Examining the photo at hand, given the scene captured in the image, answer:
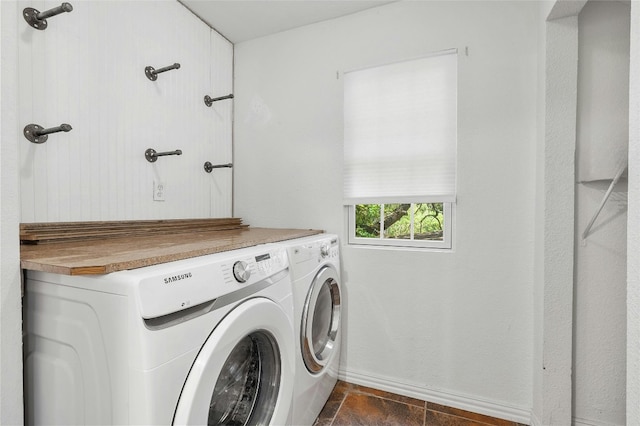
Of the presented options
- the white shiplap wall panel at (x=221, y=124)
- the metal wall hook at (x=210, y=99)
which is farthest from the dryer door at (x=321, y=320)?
the metal wall hook at (x=210, y=99)

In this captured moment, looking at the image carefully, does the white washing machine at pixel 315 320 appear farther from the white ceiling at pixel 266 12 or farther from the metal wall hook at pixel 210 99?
the white ceiling at pixel 266 12

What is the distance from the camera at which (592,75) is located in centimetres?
147

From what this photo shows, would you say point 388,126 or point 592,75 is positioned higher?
point 592,75

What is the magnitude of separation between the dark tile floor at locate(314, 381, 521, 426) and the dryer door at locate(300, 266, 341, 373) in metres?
0.31

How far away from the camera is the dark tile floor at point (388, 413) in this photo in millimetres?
1633

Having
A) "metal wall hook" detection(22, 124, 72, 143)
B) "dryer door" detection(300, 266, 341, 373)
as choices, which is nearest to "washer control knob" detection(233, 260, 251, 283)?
"dryer door" detection(300, 266, 341, 373)

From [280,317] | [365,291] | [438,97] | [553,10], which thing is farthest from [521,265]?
[280,317]

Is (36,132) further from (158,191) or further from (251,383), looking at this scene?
(251,383)

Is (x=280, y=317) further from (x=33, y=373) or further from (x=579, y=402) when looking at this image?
(x=579, y=402)

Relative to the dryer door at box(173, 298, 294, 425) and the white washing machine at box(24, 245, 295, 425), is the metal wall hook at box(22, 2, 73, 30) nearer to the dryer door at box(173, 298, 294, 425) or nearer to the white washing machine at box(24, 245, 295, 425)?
the white washing machine at box(24, 245, 295, 425)

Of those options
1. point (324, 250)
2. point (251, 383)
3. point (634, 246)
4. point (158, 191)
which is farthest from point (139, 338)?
point (158, 191)

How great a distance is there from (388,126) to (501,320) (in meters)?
1.31

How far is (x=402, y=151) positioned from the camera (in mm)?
1885

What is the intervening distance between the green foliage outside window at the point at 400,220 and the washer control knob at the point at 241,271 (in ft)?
3.95
